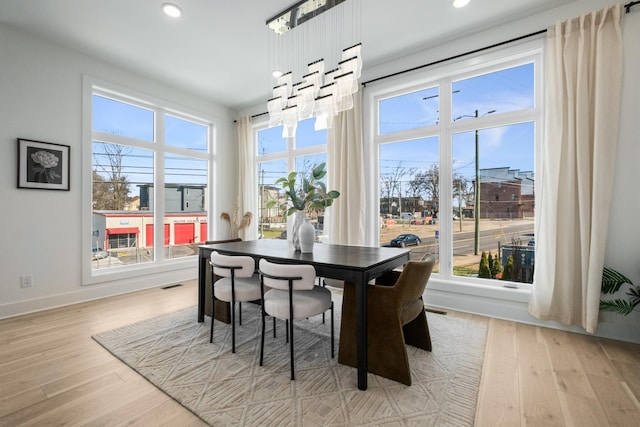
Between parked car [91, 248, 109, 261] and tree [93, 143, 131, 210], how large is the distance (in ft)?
1.90

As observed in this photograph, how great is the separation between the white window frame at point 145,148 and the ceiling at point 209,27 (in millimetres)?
429

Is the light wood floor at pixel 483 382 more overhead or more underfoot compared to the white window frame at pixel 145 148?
more underfoot

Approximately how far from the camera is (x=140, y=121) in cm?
440

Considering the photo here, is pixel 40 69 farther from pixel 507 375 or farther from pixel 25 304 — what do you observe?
pixel 507 375

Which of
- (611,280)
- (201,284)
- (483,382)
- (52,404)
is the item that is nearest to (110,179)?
(201,284)

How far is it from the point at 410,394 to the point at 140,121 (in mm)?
4955

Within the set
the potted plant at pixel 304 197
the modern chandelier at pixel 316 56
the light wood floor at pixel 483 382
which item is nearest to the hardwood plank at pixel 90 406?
the light wood floor at pixel 483 382

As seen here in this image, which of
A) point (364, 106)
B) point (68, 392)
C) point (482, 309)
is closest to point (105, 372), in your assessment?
point (68, 392)

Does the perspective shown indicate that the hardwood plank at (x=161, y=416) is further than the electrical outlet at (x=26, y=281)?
No

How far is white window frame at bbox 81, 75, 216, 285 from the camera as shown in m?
3.69

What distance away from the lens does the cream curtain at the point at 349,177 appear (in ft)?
12.8

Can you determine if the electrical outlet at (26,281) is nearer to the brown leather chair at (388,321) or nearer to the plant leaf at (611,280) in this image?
the brown leather chair at (388,321)

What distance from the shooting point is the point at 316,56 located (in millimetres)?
3715

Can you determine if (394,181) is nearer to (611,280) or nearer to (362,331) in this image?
(611,280)
